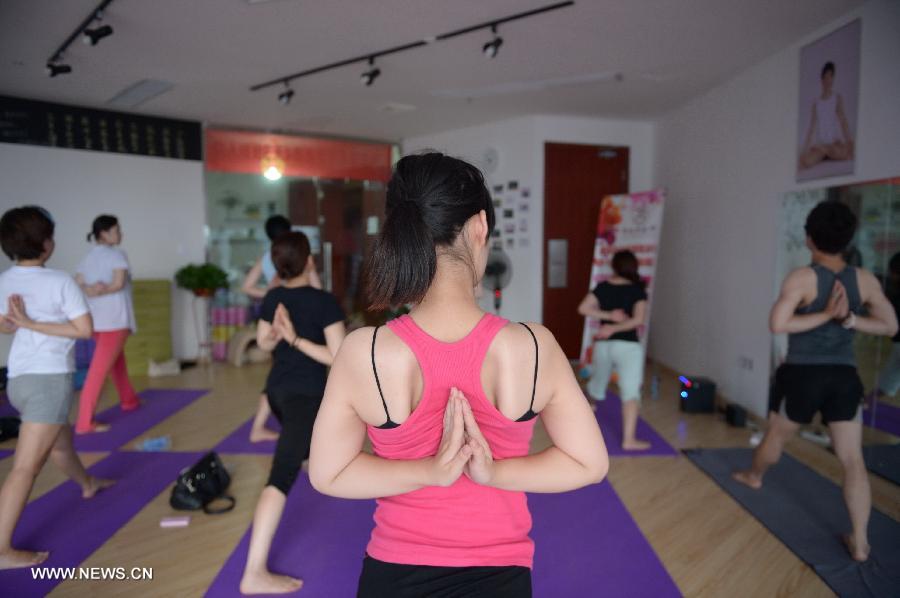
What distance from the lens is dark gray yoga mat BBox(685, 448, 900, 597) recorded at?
2.16 m

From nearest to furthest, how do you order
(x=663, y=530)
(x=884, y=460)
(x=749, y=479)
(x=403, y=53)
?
(x=663, y=530)
(x=749, y=479)
(x=884, y=460)
(x=403, y=53)

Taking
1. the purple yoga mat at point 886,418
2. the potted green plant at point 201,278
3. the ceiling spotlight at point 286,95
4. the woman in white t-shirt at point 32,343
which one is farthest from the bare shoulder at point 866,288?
the potted green plant at point 201,278

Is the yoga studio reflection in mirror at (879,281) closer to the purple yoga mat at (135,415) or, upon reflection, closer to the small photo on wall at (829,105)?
the small photo on wall at (829,105)

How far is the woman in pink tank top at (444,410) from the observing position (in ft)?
Result: 2.88

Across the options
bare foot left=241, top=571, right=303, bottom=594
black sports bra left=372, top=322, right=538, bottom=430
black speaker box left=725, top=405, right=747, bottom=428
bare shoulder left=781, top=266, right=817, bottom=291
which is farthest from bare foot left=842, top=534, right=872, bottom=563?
bare foot left=241, top=571, right=303, bottom=594

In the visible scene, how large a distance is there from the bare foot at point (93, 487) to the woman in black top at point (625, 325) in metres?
3.09

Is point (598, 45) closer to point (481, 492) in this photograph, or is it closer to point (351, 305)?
point (481, 492)

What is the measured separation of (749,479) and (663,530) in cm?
80

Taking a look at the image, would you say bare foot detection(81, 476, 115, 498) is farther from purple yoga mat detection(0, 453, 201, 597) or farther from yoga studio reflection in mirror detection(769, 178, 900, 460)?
yoga studio reflection in mirror detection(769, 178, 900, 460)

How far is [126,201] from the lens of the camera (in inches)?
227

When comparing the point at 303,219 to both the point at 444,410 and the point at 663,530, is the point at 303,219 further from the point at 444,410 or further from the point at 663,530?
the point at 444,410

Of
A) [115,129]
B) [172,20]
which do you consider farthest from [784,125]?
[115,129]

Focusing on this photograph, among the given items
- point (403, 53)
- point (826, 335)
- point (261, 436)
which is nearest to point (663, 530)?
point (826, 335)

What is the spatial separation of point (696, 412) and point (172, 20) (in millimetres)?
4769
